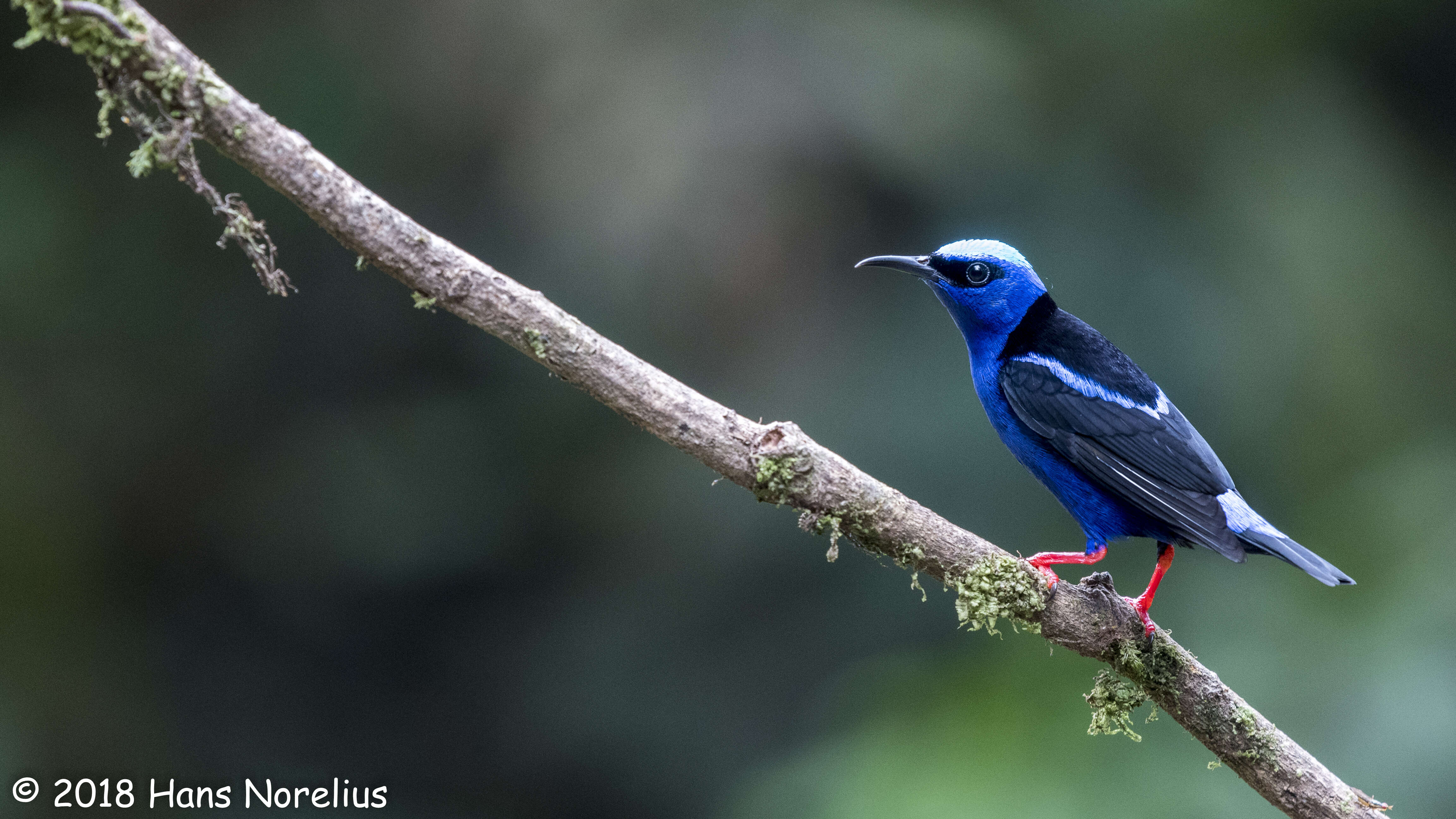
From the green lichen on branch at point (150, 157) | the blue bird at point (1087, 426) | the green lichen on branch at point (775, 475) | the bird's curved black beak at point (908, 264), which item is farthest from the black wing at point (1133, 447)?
the green lichen on branch at point (150, 157)

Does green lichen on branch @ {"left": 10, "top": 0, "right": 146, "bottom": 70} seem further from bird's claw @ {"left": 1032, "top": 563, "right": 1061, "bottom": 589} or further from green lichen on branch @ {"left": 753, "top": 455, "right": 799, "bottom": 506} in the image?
bird's claw @ {"left": 1032, "top": 563, "right": 1061, "bottom": 589}

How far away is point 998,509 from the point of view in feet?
17.7

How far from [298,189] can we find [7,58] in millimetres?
4177

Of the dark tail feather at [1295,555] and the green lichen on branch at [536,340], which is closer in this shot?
the green lichen on branch at [536,340]

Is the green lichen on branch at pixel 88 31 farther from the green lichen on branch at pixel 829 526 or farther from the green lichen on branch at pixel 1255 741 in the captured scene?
the green lichen on branch at pixel 1255 741

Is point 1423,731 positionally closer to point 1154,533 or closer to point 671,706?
point 1154,533

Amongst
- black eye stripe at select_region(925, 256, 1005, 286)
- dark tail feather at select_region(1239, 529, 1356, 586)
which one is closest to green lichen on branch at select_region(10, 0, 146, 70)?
black eye stripe at select_region(925, 256, 1005, 286)

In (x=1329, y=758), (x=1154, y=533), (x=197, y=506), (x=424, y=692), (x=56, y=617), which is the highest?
(x=197, y=506)

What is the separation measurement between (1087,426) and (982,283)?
1.73ft

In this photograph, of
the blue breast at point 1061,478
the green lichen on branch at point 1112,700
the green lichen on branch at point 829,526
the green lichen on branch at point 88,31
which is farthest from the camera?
the blue breast at point 1061,478

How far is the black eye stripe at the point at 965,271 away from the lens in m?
3.38

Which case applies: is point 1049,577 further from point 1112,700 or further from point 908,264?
point 908,264

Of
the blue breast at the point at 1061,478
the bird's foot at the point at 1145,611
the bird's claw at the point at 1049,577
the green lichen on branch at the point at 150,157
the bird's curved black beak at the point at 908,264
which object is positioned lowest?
the bird's foot at the point at 1145,611

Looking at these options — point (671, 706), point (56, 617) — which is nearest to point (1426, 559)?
point (671, 706)
